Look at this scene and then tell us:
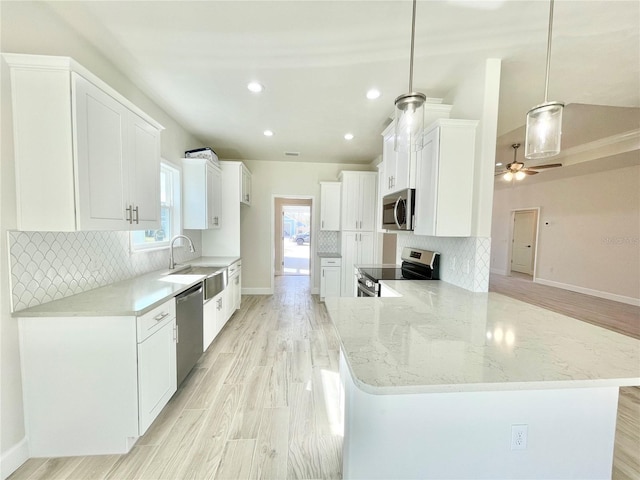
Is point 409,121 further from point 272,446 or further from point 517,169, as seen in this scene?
point 517,169

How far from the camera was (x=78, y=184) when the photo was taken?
151 cm

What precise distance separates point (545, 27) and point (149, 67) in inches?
118

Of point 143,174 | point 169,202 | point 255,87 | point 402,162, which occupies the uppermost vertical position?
point 255,87

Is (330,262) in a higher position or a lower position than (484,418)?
higher

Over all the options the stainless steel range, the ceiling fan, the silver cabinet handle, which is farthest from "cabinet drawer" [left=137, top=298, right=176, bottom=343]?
the ceiling fan

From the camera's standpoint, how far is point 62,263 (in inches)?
69.0

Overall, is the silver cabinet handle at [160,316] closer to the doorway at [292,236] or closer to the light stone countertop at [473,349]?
the light stone countertop at [473,349]

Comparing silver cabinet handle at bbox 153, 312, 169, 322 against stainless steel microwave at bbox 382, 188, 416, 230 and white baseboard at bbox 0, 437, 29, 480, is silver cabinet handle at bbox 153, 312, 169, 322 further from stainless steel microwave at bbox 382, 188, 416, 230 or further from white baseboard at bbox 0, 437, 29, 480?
stainless steel microwave at bbox 382, 188, 416, 230

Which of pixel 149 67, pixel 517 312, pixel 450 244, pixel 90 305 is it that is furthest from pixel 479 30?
pixel 90 305

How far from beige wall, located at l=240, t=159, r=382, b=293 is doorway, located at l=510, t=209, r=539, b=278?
5.50 m

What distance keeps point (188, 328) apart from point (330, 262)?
2988mm

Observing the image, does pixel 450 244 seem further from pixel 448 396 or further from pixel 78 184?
pixel 78 184

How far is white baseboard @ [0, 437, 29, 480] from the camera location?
1421 mm

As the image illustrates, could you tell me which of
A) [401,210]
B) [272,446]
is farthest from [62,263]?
[401,210]
